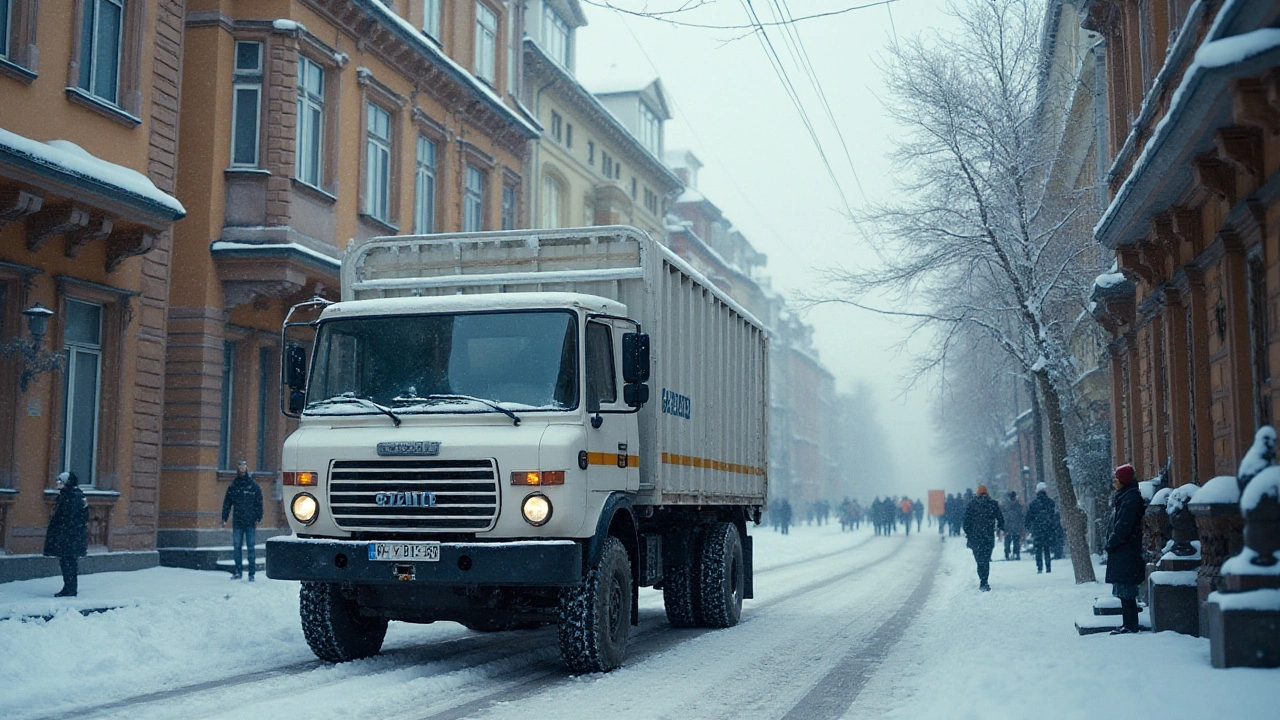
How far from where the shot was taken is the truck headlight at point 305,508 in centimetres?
987

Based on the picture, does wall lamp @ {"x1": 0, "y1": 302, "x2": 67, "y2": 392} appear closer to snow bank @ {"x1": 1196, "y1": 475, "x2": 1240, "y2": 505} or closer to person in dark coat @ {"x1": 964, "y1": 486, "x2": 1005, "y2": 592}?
snow bank @ {"x1": 1196, "y1": 475, "x2": 1240, "y2": 505}

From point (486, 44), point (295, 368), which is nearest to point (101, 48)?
point (295, 368)

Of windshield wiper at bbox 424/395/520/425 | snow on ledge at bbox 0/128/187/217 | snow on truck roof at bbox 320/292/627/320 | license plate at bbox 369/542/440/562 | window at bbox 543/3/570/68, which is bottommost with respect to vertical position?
license plate at bbox 369/542/440/562

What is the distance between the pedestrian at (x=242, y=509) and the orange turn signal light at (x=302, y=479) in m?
8.94

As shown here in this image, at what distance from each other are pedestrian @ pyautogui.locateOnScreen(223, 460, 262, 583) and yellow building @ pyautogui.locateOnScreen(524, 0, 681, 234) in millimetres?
18095

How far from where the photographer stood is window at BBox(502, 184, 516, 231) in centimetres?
3166

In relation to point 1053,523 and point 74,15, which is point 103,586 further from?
point 1053,523

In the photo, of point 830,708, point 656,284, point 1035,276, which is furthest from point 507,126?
point 830,708

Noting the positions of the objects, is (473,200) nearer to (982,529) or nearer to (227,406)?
(227,406)

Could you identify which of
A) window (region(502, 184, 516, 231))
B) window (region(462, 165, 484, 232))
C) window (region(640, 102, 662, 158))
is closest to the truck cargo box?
window (region(462, 165, 484, 232))

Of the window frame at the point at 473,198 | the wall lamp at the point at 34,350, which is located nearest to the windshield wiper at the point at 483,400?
the wall lamp at the point at 34,350

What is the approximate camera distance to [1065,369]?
893 inches

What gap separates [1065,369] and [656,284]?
13532 mm

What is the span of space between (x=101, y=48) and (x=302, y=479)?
9905 millimetres
